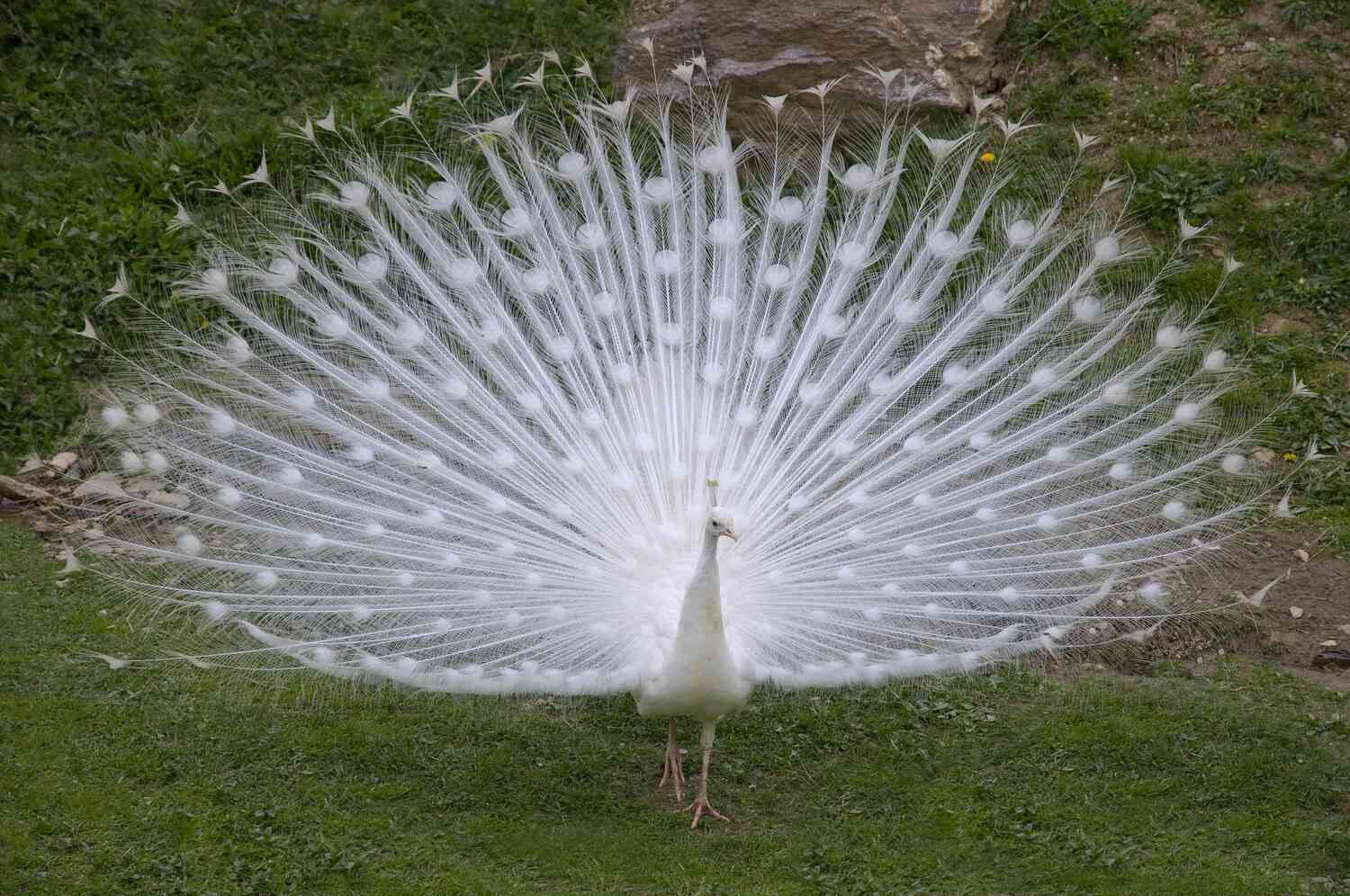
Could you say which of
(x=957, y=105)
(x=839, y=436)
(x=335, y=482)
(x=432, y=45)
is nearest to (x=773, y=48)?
(x=957, y=105)

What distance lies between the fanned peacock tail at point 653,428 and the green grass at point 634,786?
1.89ft

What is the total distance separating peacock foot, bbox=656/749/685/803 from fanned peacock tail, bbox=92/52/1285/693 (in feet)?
2.29

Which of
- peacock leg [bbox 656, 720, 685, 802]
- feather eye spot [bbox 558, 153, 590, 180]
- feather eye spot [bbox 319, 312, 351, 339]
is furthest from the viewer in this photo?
feather eye spot [bbox 558, 153, 590, 180]

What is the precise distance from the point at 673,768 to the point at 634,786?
19 centimetres

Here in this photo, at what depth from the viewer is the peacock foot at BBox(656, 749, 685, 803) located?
227 inches

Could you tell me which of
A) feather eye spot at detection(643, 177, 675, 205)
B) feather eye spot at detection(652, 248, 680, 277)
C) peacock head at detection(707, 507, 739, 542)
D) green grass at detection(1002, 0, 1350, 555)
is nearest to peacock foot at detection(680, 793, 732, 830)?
peacock head at detection(707, 507, 739, 542)

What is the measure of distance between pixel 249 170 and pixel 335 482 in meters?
3.46

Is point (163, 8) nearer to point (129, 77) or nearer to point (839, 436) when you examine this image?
point (129, 77)

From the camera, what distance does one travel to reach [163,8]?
9.59 meters

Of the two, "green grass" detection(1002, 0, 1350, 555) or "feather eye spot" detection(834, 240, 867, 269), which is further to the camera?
"green grass" detection(1002, 0, 1350, 555)

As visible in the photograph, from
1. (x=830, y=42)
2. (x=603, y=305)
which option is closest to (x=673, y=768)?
(x=603, y=305)

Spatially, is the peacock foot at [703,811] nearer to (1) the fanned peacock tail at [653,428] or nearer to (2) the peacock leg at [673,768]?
(2) the peacock leg at [673,768]

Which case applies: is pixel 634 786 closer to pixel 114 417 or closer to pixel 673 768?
pixel 673 768

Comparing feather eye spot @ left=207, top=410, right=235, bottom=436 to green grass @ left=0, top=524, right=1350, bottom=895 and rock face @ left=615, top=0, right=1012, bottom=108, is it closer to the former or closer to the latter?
green grass @ left=0, top=524, right=1350, bottom=895
